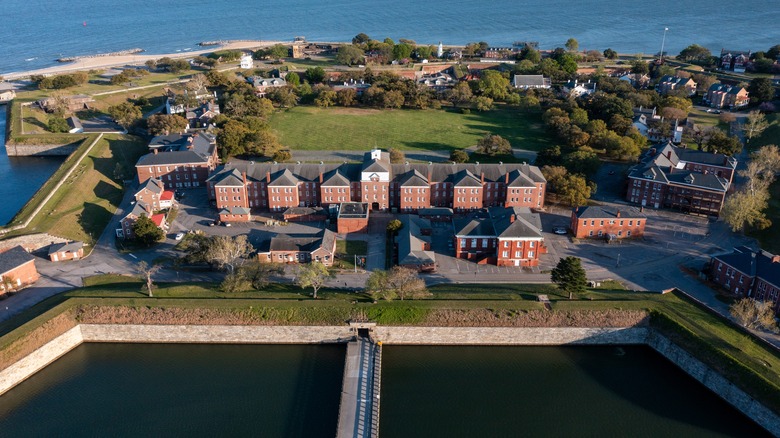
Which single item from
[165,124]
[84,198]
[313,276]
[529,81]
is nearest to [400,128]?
[529,81]

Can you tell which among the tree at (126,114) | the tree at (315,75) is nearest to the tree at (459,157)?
the tree at (126,114)

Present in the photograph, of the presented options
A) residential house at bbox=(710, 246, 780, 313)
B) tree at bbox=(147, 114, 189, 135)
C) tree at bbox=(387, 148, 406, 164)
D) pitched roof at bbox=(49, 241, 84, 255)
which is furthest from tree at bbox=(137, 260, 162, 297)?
residential house at bbox=(710, 246, 780, 313)

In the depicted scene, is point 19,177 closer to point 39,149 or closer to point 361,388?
point 39,149

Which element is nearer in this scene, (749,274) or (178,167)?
(749,274)

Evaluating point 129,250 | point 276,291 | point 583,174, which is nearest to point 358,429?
point 276,291

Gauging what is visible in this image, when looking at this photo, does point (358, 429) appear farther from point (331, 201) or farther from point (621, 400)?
point (331, 201)

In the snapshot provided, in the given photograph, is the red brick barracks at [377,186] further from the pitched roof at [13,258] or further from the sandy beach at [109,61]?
the sandy beach at [109,61]

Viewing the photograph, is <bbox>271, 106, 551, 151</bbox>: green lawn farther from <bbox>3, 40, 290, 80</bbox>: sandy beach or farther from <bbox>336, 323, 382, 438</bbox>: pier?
<bbox>3, 40, 290, 80</bbox>: sandy beach
